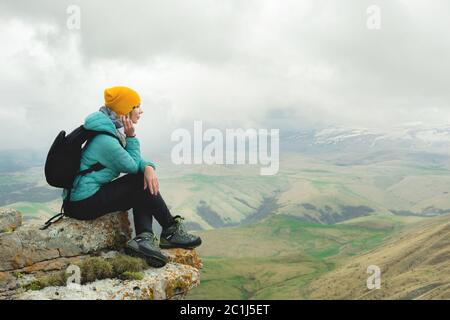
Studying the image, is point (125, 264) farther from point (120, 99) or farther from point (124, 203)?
point (120, 99)

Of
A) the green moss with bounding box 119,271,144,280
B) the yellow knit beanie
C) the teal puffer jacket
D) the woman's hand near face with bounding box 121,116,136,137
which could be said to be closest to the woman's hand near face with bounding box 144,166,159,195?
the teal puffer jacket

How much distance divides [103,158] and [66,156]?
1.02m

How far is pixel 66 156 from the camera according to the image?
12219mm

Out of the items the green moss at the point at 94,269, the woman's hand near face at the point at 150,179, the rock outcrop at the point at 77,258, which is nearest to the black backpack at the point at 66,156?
the woman's hand near face at the point at 150,179

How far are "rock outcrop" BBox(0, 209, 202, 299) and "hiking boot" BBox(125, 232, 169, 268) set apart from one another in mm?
247

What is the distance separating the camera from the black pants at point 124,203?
1281 cm

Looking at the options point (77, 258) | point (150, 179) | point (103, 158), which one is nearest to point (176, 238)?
point (150, 179)

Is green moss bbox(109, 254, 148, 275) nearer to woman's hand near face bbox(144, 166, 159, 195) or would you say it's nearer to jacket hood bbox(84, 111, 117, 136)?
woman's hand near face bbox(144, 166, 159, 195)

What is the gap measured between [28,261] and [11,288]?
39.2 inches

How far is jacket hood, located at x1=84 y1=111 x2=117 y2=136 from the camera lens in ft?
39.9

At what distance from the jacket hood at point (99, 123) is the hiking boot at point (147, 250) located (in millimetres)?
3328
